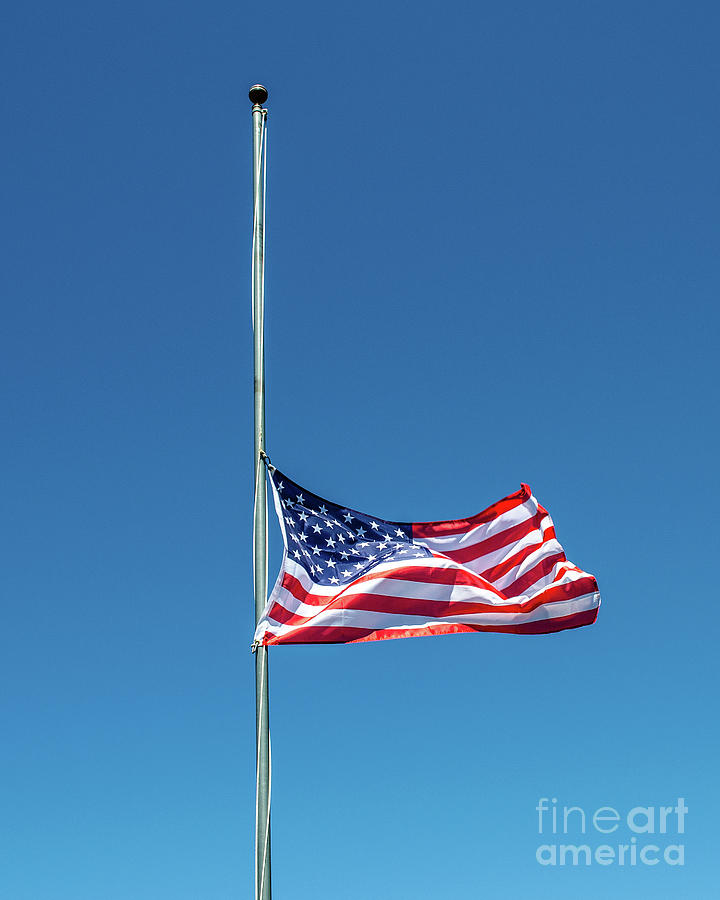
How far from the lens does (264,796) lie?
1530 cm

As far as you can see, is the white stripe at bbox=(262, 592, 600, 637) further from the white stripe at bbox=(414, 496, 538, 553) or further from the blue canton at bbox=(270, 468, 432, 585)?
the white stripe at bbox=(414, 496, 538, 553)

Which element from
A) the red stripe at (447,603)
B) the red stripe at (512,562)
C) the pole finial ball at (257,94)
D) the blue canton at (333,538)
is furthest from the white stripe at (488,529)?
the pole finial ball at (257,94)

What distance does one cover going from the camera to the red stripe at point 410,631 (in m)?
16.5

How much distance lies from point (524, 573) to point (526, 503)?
1.57 metres

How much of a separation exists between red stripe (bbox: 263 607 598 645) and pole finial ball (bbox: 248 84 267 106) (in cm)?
949

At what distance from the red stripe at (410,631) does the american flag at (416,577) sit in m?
0.02

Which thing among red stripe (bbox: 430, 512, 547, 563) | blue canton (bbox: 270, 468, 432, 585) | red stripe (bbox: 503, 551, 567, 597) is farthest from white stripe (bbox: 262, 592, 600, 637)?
red stripe (bbox: 430, 512, 547, 563)

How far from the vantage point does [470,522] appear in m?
19.7

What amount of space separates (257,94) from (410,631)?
Answer: 9821 millimetres

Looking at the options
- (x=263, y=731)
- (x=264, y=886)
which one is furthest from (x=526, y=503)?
(x=264, y=886)

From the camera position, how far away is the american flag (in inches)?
678

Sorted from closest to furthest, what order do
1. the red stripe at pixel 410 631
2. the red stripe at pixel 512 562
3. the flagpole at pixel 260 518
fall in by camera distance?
the flagpole at pixel 260 518, the red stripe at pixel 410 631, the red stripe at pixel 512 562

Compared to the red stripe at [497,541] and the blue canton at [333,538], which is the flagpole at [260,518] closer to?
the blue canton at [333,538]

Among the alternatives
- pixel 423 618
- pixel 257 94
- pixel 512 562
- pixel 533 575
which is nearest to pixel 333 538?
pixel 423 618
